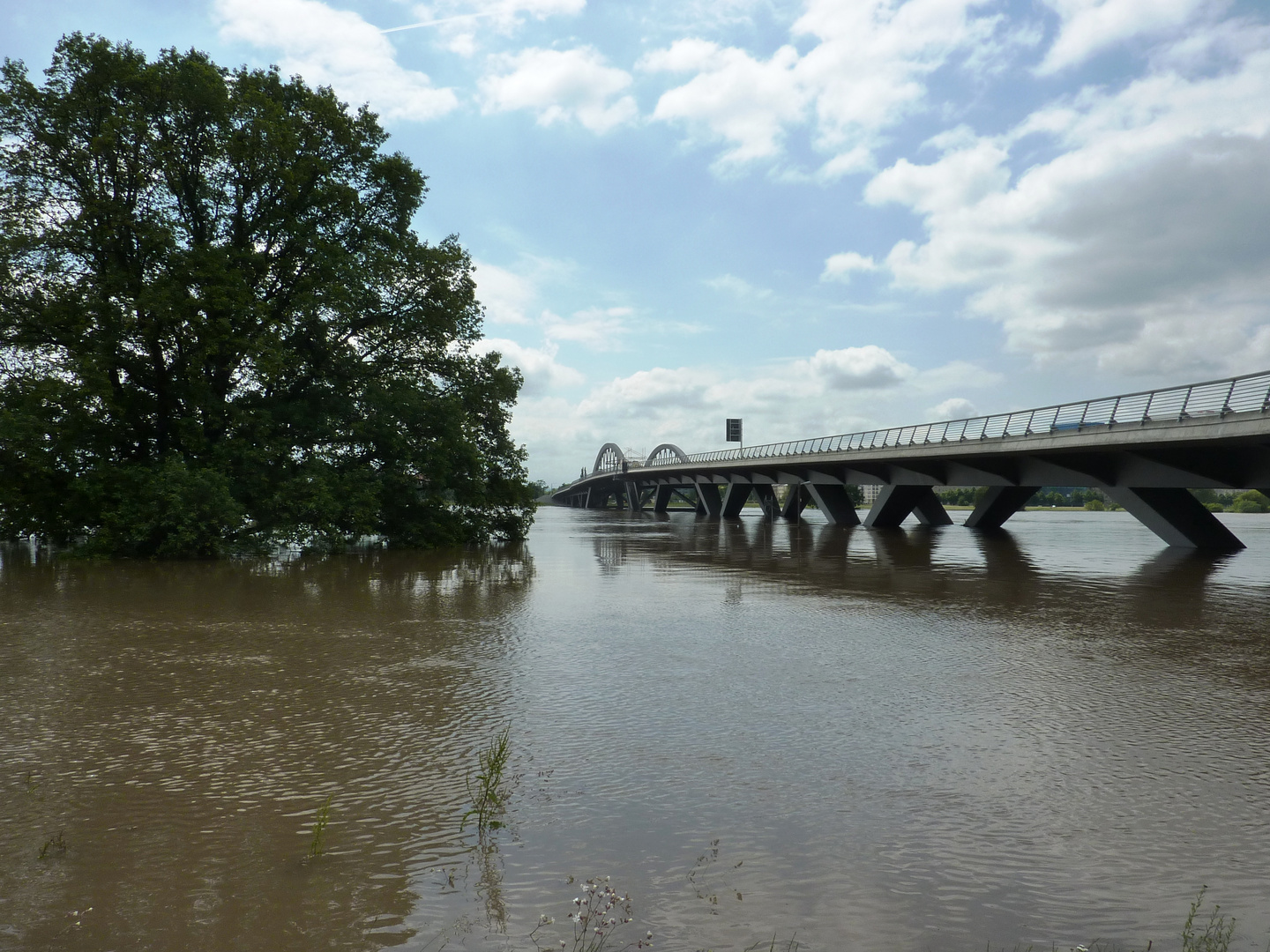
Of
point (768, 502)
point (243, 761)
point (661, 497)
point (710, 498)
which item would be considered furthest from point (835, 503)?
point (661, 497)

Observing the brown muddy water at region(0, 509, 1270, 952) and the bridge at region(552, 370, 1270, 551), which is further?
the bridge at region(552, 370, 1270, 551)

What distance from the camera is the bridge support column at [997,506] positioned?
44.0 m

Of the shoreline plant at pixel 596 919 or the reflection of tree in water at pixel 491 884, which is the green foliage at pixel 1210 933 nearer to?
the shoreline plant at pixel 596 919

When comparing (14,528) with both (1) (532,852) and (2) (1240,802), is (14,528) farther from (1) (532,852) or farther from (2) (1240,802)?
(2) (1240,802)

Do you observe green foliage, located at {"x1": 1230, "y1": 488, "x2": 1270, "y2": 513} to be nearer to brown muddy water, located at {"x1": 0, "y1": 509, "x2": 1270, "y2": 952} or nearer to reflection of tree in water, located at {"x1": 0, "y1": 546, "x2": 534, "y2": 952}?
brown muddy water, located at {"x1": 0, "y1": 509, "x2": 1270, "y2": 952}

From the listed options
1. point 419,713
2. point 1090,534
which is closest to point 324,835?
point 419,713

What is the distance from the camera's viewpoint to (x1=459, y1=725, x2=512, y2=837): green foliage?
4.89 m

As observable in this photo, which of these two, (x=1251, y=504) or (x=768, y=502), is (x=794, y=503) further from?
(x=1251, y=504)

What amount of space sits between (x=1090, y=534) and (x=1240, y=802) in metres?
43.8

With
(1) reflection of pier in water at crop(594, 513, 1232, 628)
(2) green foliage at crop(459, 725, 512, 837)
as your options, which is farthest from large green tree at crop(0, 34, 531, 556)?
(2) green foliage at crop(459, 725, 512, 837)

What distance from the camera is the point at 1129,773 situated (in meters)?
5.88

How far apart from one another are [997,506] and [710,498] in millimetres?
45258

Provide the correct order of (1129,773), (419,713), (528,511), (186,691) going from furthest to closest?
1. (528,511)
2. (186,691)
3. (419,713)
4. (1129,773)

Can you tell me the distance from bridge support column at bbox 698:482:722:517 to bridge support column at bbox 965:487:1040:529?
133ft
